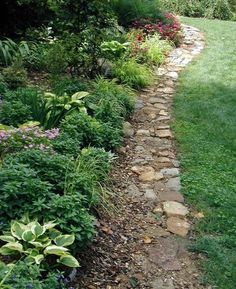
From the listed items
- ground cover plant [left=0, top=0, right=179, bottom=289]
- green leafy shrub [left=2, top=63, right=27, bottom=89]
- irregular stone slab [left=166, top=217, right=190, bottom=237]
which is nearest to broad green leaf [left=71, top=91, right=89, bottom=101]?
ground cover plant [left=0, top=0, right=179, bottom=289]

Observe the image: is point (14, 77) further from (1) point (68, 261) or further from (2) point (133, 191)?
(1) point (68, 261)

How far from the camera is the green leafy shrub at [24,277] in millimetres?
2181

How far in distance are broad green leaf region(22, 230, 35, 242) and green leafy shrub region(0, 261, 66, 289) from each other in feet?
0.71

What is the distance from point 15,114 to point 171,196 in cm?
181

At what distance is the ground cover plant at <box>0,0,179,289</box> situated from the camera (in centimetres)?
268

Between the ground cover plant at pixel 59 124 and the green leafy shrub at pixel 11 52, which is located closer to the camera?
the ground cover plant at pixel 59 124

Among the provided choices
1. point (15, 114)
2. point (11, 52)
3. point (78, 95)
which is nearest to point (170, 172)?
point (78, 95)

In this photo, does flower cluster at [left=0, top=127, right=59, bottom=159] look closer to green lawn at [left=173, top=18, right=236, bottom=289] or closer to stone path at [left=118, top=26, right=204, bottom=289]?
stone path at [left=118, top=26, right=204, bottom=289]

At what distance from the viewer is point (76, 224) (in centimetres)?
289

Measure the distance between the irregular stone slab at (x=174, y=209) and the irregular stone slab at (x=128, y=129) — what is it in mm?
1501

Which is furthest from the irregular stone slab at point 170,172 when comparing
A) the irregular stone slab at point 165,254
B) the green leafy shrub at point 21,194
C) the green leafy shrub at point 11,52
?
the green leafy shrub at point 11,52

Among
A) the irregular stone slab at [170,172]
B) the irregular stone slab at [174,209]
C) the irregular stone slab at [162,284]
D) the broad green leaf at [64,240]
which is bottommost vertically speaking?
the irregular stone slab at [170,172]

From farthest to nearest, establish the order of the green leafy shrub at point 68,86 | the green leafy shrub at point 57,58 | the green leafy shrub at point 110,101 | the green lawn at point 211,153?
the green leafy shrub at point 57,58 < the green leafy shrub at point 68,86 < the green leafy shrub at point 110,101 < the green lawn at point 211,153

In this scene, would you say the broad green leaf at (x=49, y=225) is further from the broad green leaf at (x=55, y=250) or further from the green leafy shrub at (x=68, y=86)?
the green leafy shrub at (x=68, y=86)
